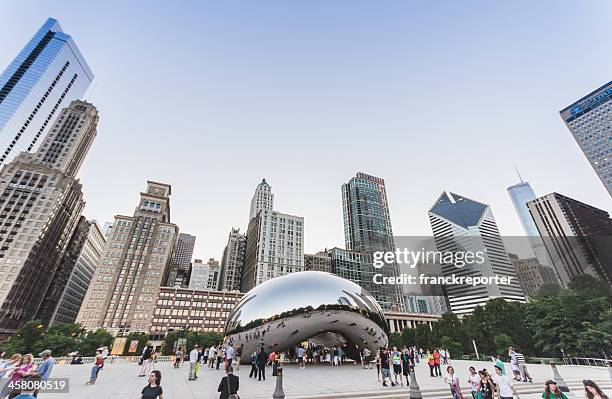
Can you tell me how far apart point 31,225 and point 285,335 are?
121 meters

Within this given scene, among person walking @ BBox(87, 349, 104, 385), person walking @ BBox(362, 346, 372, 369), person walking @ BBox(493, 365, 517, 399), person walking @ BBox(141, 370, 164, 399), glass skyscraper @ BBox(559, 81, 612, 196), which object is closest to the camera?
person walking @ BBox(141, 370, 164, 399)

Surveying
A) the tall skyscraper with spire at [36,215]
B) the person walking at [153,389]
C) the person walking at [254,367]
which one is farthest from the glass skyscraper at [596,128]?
the tall skyscraper with spire at [36,215]

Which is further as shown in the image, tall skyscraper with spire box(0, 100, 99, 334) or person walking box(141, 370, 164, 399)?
tall skyscraper with spire box(0, 100, 99, 334)

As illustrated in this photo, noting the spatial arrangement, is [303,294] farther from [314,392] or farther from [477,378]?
[477,378]

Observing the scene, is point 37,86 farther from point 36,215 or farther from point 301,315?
point 301,315

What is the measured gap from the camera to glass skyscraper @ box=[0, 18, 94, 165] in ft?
364

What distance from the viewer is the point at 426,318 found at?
11800 centimetres

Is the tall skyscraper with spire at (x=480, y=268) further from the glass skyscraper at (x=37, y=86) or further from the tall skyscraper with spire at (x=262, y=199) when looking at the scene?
the glass skyscraper at (x=37, y=86)

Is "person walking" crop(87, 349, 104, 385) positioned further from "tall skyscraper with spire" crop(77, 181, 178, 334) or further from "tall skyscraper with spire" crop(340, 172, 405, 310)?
→ "tall skyscraper with spire" crop(340, 172, 405, 310)

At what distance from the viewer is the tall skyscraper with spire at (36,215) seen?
88.1 meters

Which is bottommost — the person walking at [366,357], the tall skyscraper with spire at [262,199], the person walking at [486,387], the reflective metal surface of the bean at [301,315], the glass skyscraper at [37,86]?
the person walking at [486,387]

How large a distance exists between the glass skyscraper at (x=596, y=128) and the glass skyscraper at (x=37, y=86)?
9344 inches

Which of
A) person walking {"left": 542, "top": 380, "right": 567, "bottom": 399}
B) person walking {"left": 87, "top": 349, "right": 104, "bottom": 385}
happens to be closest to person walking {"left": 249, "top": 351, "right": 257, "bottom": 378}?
person walking {"left": 87, "top": 349, "right": 104, "bottom": 385}

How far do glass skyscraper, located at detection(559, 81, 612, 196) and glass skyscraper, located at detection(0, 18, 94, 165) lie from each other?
779ft
